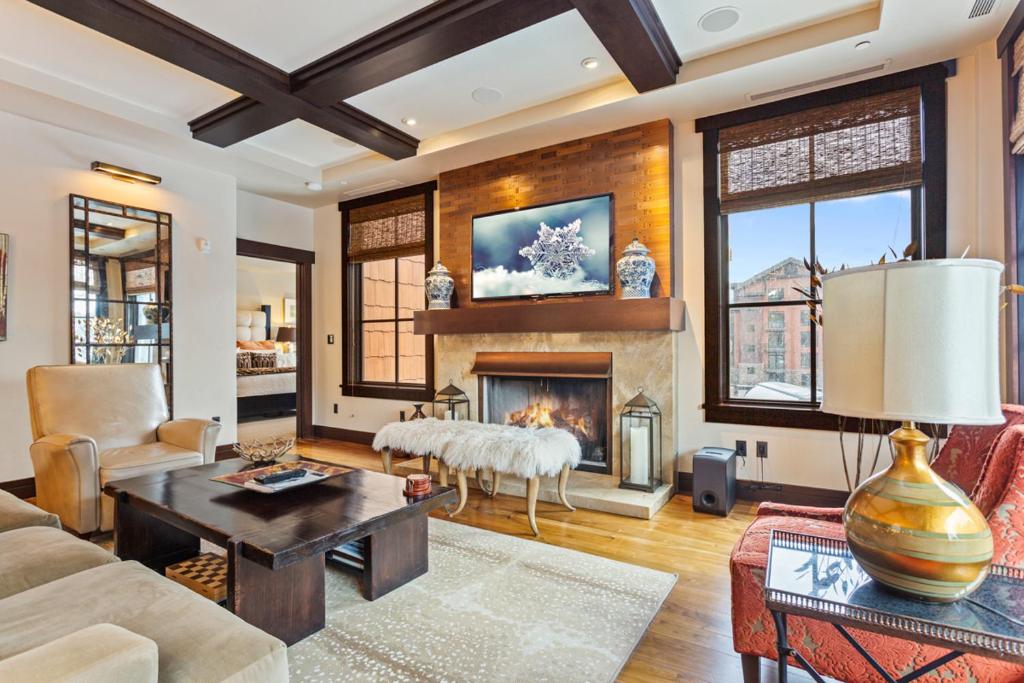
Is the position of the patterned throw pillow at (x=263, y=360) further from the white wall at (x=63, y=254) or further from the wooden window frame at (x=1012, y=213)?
the wooden window frame at (x=1012, y=213)

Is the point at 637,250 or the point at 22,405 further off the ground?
the point at 637,250

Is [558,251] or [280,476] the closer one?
[280,476]

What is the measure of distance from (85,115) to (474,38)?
2.97 metres

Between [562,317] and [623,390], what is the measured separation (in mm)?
728

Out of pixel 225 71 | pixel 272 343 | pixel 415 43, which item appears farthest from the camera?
pixel 272 343

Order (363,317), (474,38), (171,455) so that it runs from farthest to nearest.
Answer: (363,317)
(171,455)
(474,38)

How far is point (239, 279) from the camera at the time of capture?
32.5 feet

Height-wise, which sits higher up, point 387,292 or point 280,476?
point 387,292

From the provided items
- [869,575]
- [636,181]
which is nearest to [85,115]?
[636,181]

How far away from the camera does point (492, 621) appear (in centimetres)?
207

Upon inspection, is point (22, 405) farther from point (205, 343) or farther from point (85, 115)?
point (85, 115)

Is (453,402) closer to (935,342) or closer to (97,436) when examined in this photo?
(97,436)

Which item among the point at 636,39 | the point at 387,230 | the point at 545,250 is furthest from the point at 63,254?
the point at 636,39

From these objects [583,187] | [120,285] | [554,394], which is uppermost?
[583,187]
